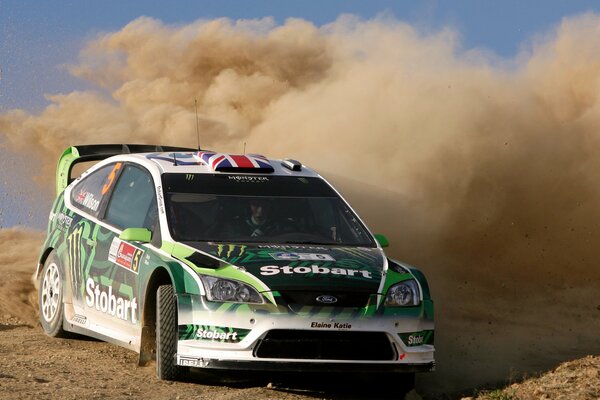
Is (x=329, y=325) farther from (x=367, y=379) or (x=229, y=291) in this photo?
(x=367, y=379)

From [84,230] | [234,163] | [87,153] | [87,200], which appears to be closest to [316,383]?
[234,163]

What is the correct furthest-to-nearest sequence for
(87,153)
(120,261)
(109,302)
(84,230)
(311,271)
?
(87,153)
(84,230)
(109,302)
(120,261)
(311,271)

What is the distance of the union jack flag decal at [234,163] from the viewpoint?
32.2 feet

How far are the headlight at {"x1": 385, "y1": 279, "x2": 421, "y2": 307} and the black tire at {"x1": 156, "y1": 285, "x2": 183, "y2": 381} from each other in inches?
49.1

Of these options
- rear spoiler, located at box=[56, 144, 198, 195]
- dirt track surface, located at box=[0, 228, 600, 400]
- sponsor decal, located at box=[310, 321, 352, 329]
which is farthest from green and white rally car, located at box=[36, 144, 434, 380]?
rear spoiler, located at box=[56, 144, 198, 195]

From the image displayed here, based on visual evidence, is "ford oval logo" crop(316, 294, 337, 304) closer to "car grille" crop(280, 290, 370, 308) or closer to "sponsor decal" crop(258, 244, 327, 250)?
"car grille" crop(280, 290, 370, 308)

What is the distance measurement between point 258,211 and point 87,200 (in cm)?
165

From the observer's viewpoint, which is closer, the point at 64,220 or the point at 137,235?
the point at 137,235

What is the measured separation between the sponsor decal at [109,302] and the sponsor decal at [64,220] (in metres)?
0.75

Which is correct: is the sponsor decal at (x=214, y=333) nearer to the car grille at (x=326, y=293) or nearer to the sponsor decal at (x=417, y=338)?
the car grille at (x=326, y=293)

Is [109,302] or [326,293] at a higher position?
[326,293]

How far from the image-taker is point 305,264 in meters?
8.53

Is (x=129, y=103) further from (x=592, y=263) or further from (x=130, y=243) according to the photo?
(x=130, y=243)

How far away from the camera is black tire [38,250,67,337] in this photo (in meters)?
10.5
